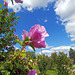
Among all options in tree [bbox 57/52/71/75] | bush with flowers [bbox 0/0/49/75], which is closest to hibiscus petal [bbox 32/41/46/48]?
bush with flowers [bbox 0/0/49/75]

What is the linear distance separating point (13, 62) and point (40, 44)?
529 mm

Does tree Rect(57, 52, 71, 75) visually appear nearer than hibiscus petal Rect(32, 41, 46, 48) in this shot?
No

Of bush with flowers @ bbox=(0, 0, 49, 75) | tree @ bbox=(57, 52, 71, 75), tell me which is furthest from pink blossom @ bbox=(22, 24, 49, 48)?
tree @ bbox=(57, 52, 71, 75)

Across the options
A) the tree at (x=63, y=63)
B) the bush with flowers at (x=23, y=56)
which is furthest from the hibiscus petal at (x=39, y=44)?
the tree at (x=63, y=63)

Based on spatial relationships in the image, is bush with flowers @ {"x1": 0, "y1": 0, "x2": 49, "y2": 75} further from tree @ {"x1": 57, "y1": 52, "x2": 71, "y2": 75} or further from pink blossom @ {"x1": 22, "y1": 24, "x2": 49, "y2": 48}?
tree @ {"x1": 57, "y1": 52, "x2": 71, "y2": 75}

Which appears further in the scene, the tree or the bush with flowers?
the tree

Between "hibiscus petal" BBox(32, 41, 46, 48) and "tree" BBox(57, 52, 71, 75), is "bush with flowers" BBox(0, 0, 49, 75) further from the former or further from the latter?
"tree" BBox(57, 52, 71, 75)

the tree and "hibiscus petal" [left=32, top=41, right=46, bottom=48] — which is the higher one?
"hibiscus petal" [left=32, top=41, right=46, bottom=48]

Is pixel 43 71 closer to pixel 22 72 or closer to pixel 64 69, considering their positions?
pixel 64 69

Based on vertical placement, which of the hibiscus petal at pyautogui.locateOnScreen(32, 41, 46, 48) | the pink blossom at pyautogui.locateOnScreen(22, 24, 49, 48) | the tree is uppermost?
the pink blossom at pyautogui.locateOnScreen(22, 24, 49, 48)

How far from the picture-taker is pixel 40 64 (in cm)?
1328

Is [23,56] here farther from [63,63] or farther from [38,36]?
[63,63]

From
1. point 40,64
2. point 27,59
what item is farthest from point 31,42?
point 40,64

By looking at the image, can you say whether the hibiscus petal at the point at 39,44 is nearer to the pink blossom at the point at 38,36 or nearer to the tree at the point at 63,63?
the pink blossom at the point at 38,36
